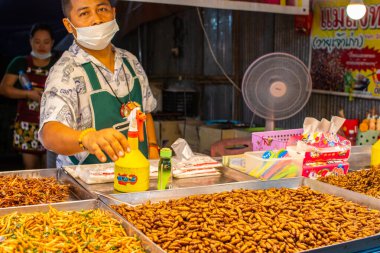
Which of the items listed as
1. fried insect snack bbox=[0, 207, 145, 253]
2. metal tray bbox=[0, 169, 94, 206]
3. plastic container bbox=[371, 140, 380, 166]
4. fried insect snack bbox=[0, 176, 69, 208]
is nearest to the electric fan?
plastic container bbox=[371, 140, 380, 166]

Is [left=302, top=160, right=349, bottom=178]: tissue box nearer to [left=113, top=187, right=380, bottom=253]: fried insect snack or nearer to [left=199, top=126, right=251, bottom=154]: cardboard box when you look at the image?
[left=113, top=187, right=380, bottom=253]: fried insect snack

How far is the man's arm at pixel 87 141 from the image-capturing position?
191cm

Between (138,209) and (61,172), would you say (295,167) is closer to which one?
(138,209)

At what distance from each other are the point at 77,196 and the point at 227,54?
4796 millimetres

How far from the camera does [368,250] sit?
1.70 meters

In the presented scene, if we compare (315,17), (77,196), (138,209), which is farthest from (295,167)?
(315,17)

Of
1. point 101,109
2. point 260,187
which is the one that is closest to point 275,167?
point 260,187

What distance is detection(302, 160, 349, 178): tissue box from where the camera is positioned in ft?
8.44

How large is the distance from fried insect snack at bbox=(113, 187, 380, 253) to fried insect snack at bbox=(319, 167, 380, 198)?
20 centimetres

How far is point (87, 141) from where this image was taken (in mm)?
2010

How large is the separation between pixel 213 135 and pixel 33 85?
2.12 metres

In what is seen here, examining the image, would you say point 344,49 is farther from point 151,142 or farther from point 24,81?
point 24,81

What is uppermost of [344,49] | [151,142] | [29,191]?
[344,49]

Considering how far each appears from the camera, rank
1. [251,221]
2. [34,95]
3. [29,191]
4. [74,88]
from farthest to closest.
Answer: [34,95] → [74,88] → [29,191] → [251,221]
